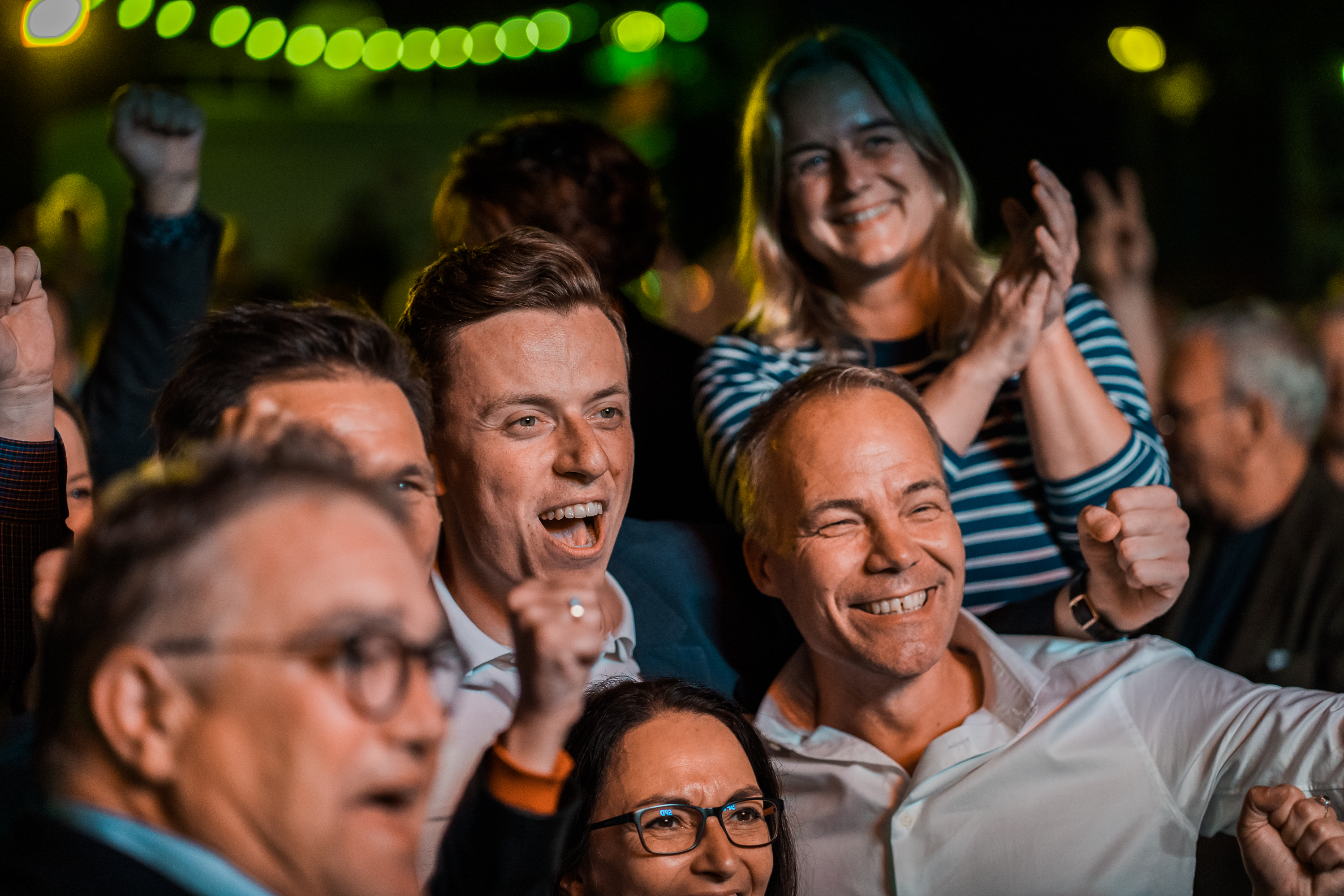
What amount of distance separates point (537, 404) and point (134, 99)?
43.5 inches

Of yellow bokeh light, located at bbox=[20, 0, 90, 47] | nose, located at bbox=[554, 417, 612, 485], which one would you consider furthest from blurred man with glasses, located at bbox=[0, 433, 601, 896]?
yellow bokeh light, located at bbox=[20, 0, 90, 47]

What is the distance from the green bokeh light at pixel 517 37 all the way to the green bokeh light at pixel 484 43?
2 centimetres

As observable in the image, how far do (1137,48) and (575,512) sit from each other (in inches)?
198

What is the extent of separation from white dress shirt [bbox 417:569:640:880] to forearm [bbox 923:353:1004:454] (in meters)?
0.65

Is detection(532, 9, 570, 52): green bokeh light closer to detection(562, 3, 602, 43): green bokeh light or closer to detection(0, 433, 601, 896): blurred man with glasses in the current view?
detection(562, 3, 602, 43): green bokeh light

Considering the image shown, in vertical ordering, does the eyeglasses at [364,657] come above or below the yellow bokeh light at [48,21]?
below

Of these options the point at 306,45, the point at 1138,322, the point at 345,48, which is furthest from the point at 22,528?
the point at 345,48

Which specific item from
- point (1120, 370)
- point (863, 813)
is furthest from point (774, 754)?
point (1120, 370)

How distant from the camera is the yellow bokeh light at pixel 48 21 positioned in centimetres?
262

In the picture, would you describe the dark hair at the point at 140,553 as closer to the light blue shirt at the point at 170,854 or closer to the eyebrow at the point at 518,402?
the light blue shirt at the point at 170,854

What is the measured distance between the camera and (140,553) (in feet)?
3.44

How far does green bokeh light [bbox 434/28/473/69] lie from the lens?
6.25m

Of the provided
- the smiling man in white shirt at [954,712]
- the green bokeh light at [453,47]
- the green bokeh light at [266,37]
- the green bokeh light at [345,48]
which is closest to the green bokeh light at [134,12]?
the green bokeh light at [266,37]

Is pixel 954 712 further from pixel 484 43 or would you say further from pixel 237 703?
pixel 484 43
